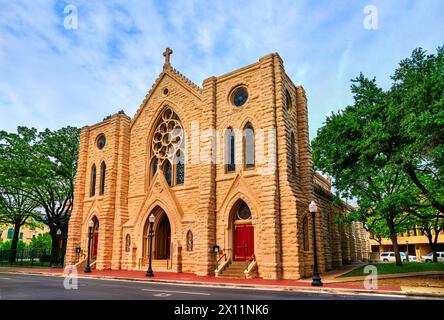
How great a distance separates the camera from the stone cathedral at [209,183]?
819 inches

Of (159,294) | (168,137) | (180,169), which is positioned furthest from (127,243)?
(159,294)

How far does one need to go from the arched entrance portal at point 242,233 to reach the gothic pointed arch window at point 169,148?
5.85 metres

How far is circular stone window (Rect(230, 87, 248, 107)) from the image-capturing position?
79.8ft

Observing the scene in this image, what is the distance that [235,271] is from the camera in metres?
20.8

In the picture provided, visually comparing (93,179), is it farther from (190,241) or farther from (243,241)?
(243,241)

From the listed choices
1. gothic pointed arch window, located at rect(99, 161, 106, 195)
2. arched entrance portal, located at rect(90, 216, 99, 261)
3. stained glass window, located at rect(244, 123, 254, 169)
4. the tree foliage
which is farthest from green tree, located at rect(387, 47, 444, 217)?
arched entrance portal, located at rect(90, 216, 99, 261)

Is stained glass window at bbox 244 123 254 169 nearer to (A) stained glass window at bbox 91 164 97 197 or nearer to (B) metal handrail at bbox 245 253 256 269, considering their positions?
(B) metal handrail at bbox 245 253 256 269

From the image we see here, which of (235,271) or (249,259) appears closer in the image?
(235,271)

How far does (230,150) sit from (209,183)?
276 centimetres

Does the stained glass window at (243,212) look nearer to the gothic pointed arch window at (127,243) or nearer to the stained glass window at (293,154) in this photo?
the stained glass window at (293,154)

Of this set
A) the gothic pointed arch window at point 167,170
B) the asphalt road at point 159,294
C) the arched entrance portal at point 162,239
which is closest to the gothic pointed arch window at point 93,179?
the gothic pointed arch window at point 167,170

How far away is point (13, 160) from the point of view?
34.1m
